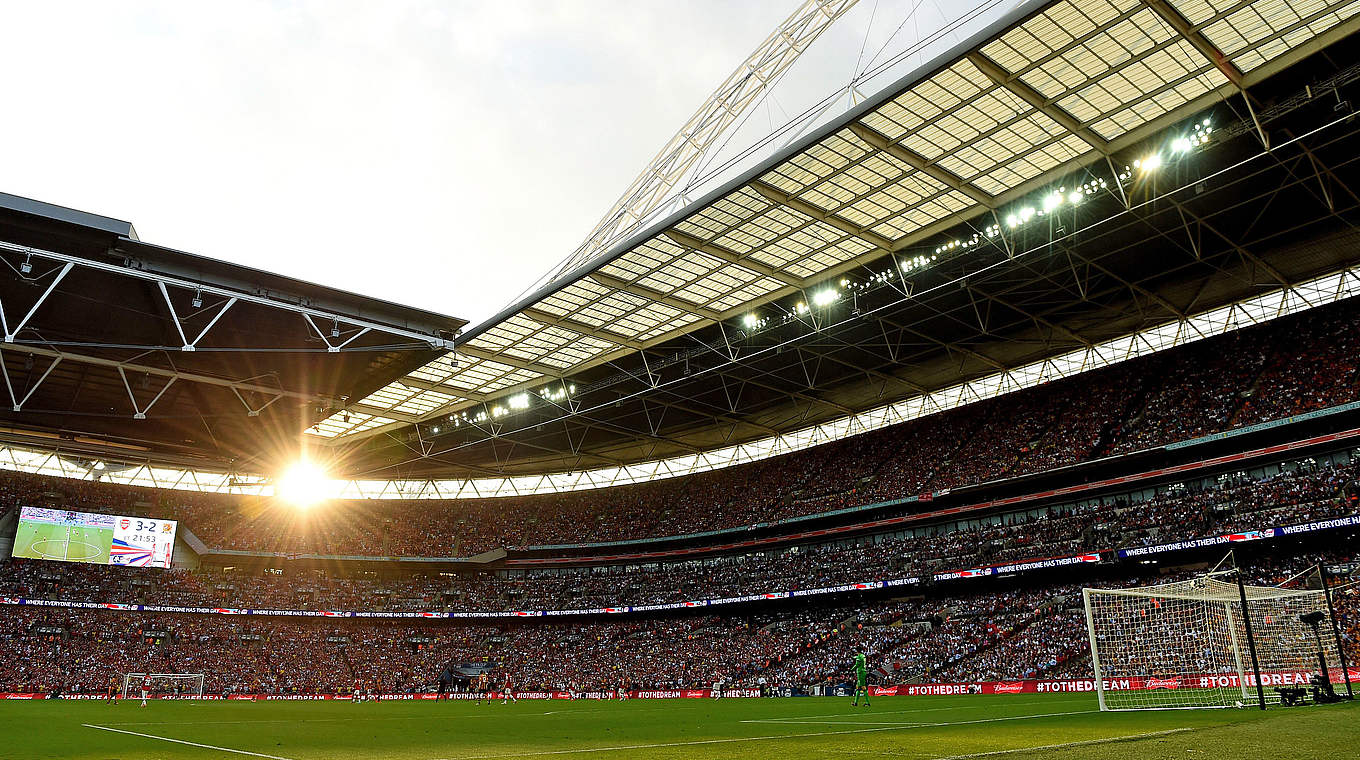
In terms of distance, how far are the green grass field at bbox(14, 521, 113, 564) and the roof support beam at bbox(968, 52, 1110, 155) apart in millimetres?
62382

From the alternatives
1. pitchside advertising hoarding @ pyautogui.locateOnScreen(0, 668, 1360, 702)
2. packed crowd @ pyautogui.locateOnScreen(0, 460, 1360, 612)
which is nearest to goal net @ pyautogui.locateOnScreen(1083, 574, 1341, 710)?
pitchside advertising hoarding @ pyautogui.locateOnScreen(0, 668, 1360, 702)

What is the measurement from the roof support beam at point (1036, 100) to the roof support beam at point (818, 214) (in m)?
7.60

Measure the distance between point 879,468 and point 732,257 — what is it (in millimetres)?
26166

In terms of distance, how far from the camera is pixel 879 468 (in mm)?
53625

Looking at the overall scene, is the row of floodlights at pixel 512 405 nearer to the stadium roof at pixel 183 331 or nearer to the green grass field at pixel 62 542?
the stadium roof at pixel 183 331

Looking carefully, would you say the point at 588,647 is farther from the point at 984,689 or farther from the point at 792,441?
the point at 984,689

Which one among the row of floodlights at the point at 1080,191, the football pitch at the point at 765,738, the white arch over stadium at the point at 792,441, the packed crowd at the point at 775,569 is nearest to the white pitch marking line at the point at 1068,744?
the football pitch at the point at 765,738

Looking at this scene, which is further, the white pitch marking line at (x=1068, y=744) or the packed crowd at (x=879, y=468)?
the packed crowd at (x=879, y=468)

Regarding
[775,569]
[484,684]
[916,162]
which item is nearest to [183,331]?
[916,162]

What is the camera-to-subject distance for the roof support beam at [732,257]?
30703 mm

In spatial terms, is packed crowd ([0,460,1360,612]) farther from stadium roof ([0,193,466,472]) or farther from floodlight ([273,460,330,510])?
stadium roof ([0,193,466,472])

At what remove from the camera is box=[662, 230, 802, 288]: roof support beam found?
30703mm

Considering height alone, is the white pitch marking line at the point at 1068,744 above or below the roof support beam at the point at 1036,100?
below

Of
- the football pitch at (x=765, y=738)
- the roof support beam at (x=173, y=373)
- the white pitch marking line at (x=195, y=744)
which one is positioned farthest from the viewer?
the roof support beam at (x=173, y=373)
